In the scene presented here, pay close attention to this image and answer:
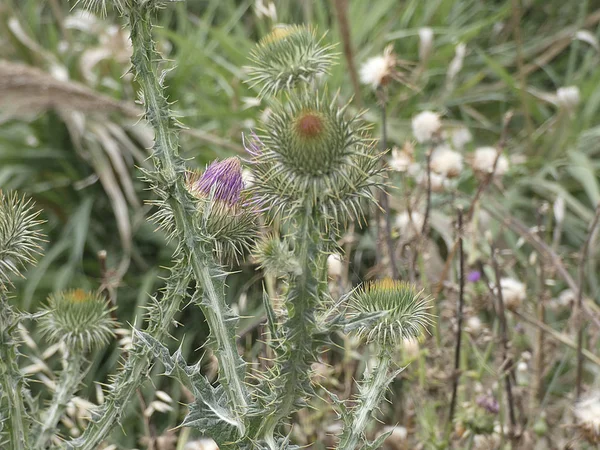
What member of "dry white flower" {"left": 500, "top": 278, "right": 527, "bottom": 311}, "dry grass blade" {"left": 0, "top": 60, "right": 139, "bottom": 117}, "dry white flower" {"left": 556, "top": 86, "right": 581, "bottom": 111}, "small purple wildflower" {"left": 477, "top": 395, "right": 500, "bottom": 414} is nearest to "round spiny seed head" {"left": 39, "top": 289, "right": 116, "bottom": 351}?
"small purple wildflower" {"left": 477, "top": 395, "right": 500, "bottom": 414}

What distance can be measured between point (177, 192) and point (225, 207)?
127mm

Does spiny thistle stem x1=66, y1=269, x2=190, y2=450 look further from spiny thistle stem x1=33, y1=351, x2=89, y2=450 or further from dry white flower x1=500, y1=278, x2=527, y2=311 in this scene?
dry white flower x1=500, y1=278, x2=527, y2=311

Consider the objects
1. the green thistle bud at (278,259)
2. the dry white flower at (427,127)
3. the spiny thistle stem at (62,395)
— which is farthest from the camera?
the dry white flower at (427,127)

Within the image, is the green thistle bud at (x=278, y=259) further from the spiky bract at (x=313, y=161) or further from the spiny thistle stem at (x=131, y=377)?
the spiny thistle stem at (x=131, y=377)

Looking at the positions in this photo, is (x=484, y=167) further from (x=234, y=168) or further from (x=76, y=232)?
(x=76, y=232)

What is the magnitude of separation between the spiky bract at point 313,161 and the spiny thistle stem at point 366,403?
0.31 m

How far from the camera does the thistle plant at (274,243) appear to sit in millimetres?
1284

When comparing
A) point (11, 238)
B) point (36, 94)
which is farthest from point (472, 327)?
point (36, 94)

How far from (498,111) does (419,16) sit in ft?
2.58

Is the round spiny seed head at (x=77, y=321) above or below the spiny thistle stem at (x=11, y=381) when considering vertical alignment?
above

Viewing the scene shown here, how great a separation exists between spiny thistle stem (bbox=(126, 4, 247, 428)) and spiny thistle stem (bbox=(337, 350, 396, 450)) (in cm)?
18

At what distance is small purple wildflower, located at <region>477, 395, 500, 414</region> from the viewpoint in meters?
2.11

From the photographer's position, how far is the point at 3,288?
1.48 meters

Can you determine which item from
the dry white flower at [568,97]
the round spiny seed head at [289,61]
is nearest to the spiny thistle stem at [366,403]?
the round spiny seed head at [289,61]
